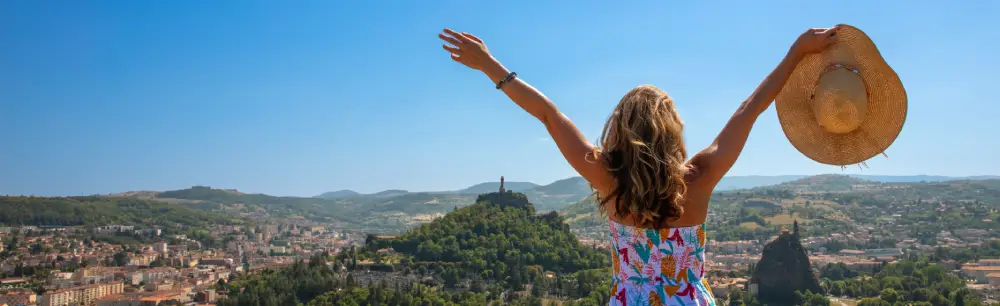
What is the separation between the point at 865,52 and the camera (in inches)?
80.0

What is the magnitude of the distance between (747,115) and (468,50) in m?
0.89

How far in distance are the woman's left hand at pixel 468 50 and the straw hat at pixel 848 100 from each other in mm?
1024

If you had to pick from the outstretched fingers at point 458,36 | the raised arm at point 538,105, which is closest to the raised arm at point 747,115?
the raised arm at point 538,105

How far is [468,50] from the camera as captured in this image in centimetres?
218

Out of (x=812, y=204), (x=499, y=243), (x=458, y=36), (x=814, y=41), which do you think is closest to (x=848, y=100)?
(x=814, y=41)

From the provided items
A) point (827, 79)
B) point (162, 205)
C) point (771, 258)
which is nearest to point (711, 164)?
point (827, 79)

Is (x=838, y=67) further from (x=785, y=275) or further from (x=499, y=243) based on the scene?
(x=499, y=243)

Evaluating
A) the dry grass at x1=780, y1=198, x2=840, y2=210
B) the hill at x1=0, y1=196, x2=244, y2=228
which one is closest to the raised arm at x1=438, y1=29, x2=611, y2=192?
the hill at x1=0, y1=196, x2=244, y2=228

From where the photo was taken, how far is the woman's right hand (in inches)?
81.0

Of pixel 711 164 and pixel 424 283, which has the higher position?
pixel 711 164

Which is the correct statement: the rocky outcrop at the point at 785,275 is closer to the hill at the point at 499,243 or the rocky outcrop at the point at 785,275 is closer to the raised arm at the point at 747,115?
the hill at the point at 499,243

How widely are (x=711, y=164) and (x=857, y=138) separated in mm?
640

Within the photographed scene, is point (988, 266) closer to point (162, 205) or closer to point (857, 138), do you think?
point (857, 138)

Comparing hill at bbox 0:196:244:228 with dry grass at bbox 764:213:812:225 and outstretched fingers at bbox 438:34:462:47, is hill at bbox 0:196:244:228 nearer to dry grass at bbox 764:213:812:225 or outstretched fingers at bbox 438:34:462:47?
dry grass at bbox 764:213:812:225
